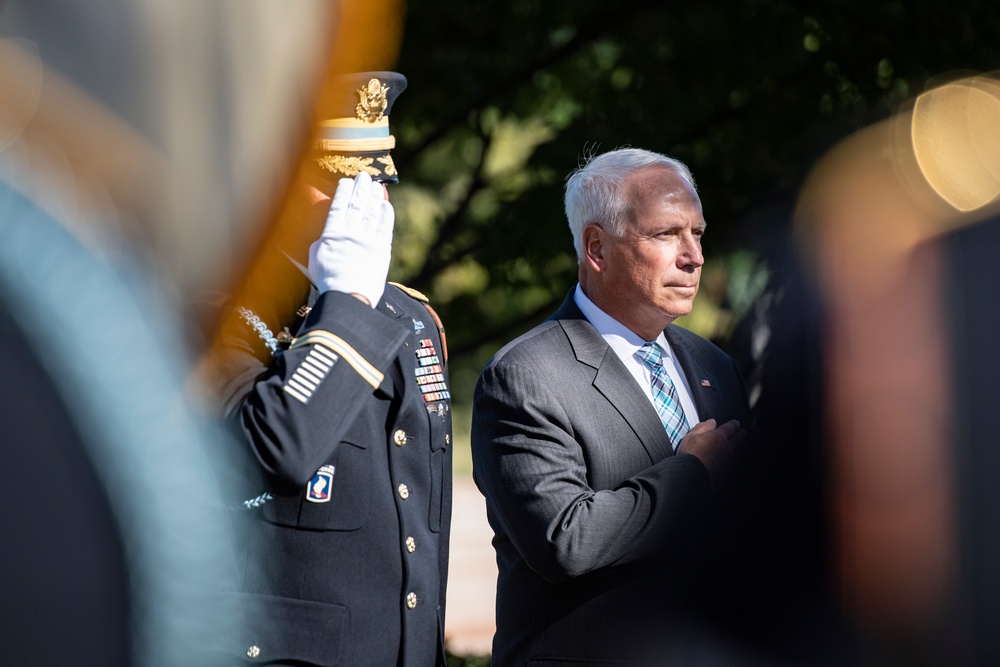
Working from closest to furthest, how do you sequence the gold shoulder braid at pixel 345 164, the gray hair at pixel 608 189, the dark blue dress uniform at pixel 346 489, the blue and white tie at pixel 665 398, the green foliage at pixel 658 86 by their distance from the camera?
the dark blue dress uniform at pixel 346 489 < the gold shoulder braid at pixel 345 164 < the blue and white tie at pixel 665 398 < the gray hair at pixel 608 189 < the green foliage at pixel 658 86

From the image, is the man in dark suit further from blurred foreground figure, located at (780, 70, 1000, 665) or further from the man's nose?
blurred foreground figure, located at (780, 70, 1000, 665)

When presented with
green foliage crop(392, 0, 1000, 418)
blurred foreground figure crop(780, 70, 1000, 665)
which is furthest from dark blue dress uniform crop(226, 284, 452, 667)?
green foliage crop(392, 0, 1000, 418)

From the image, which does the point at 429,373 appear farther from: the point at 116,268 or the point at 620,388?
the point at 116,268

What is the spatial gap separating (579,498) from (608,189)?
2.69ft

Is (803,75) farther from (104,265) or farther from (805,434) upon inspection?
(104,265)

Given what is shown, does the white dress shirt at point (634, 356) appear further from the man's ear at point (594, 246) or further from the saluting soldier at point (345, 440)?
the saluting soldier at point (345, 440)

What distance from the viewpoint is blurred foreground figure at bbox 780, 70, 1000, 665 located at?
1.04 metres

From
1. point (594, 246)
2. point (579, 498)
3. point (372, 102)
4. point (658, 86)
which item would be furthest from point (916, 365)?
point (658, 86)

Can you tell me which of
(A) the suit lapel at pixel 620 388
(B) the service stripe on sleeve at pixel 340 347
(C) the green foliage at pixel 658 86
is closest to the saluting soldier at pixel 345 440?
(B) the service stripe on sleeve at pixel 340 347

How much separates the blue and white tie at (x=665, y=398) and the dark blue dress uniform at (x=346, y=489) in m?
0.51

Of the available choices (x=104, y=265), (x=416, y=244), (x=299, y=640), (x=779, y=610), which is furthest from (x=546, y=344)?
(x=416, y=244)

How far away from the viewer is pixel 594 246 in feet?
9.07

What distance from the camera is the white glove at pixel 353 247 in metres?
2.10

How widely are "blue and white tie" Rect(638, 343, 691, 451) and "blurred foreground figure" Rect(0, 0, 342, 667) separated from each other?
2.02 m
